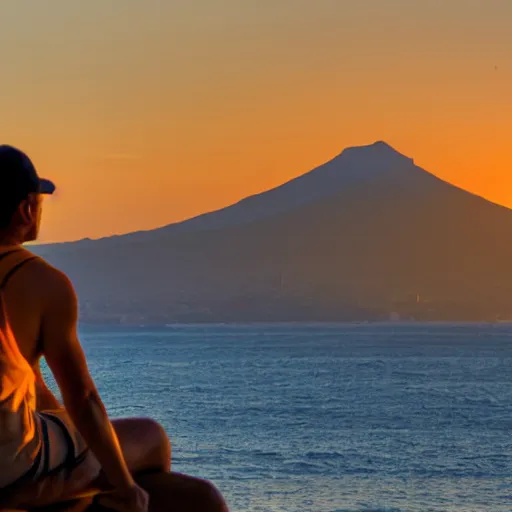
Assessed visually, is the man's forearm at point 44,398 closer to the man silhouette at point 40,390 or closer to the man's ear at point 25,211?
the man silhouette at point 40,390

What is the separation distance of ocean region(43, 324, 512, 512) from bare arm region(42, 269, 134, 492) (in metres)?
21.3

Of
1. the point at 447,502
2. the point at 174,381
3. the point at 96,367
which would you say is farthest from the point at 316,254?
the point at 447,502

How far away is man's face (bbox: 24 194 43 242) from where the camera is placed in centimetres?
176

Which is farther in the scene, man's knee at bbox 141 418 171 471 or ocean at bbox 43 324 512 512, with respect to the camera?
ocean at bbox 43 324 512 512

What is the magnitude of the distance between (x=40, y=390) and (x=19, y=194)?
12.8 inches

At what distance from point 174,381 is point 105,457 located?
55779 mm

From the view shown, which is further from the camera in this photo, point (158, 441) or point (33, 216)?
point (158, 441)

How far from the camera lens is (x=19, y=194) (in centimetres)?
175

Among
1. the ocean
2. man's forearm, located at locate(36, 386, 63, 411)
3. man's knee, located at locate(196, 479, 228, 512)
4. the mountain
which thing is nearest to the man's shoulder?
man's forearm, located at locate(36, 386, 63, 411)

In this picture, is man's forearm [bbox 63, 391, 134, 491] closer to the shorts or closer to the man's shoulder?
the shorts

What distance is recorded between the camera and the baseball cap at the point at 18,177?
68.6 inches

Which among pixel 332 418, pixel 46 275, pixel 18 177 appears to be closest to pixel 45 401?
pixel 46 275

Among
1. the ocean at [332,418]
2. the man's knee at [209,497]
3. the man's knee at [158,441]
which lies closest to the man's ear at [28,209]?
the man's knee at [158,441]

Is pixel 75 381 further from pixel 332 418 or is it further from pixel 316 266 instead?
pixel 316 266
